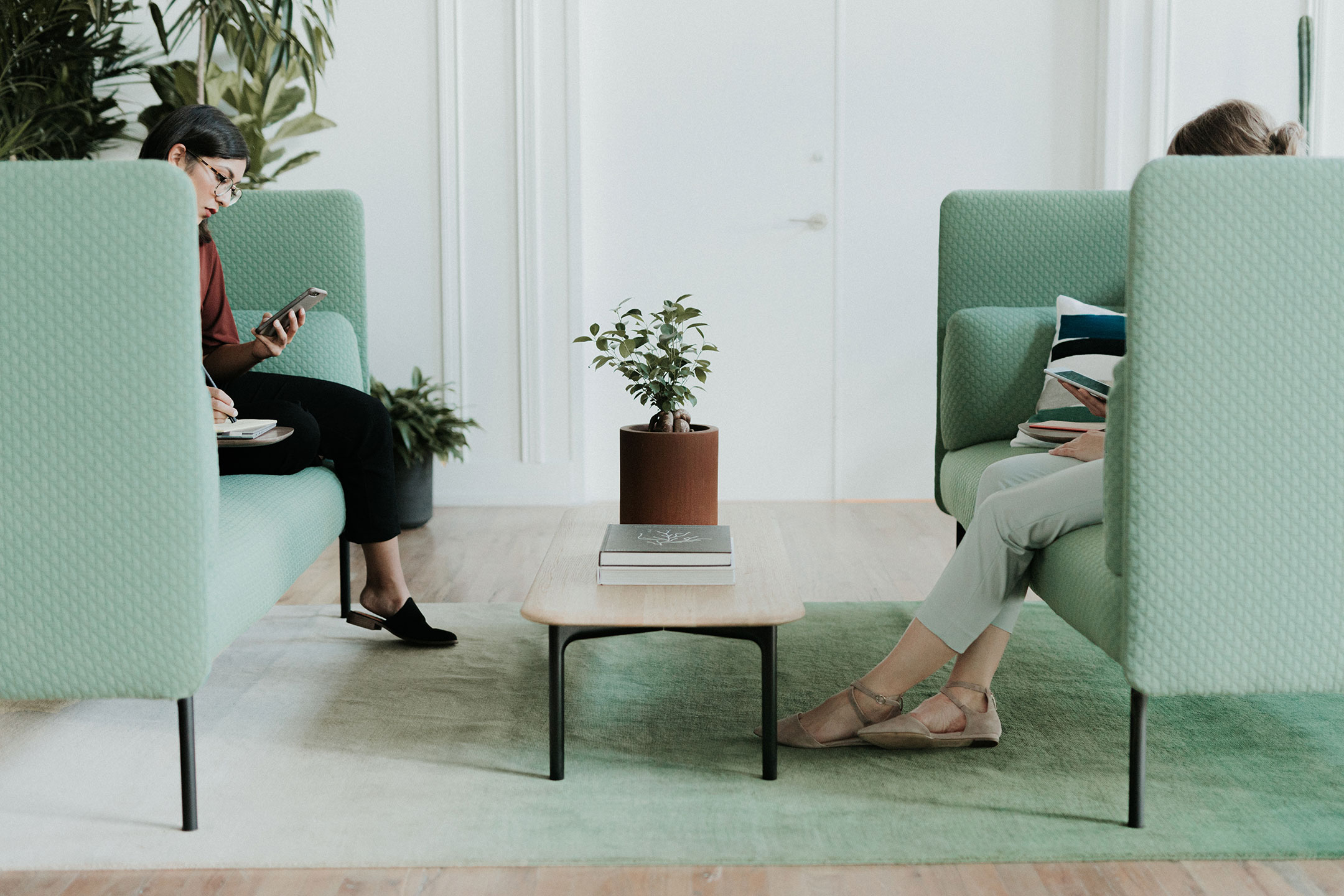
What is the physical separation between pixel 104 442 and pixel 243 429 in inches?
14.2

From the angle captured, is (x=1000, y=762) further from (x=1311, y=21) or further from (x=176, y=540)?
(x=1311, y=21)

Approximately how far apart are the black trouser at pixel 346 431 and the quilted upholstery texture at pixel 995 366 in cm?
113

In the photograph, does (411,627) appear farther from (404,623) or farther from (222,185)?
(222,185)

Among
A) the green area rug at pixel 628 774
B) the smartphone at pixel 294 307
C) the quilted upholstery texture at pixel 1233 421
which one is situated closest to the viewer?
the quilted upholstery texture at pixel 1233 421

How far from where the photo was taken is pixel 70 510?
Answer: 1.22 metres

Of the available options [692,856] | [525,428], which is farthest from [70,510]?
[525,428]

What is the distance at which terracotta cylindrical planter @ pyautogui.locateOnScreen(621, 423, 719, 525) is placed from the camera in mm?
1730

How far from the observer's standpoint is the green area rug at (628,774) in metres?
1.29

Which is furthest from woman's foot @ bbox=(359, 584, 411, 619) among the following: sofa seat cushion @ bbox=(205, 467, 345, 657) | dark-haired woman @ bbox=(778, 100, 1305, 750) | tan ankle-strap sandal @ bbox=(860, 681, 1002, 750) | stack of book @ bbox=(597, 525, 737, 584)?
tan ankle-strap sandal @ bbox=(860, 681, 1002, 750)

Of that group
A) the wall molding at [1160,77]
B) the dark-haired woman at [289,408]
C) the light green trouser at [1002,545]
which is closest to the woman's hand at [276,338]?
the dark-haired woman at [289,408]

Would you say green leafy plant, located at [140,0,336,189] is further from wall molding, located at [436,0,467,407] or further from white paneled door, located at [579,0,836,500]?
white paneled door, located at [579,0,836,500]

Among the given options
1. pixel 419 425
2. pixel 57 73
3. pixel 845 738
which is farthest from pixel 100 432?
pixel 57 73

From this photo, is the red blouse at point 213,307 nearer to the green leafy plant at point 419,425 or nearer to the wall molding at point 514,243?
the green leafy plant at point 419,425

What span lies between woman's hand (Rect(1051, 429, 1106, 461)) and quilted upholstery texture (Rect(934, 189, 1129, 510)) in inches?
22.7
